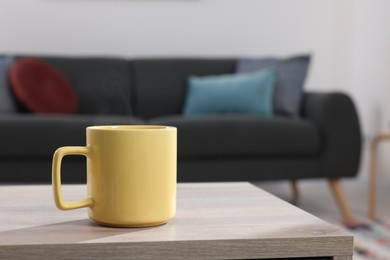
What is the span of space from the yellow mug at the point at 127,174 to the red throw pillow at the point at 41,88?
227 centimetres

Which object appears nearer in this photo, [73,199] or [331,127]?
[73,199]

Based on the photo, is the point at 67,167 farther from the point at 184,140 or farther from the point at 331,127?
the point at 331,127

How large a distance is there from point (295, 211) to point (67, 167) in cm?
176

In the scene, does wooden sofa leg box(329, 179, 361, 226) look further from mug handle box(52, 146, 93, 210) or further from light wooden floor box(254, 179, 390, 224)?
mug handle box(52, 146, 93, 210)

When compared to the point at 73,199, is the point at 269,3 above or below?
above

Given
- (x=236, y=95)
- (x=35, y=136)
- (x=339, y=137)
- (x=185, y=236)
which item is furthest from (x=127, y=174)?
(x=236, y=95)

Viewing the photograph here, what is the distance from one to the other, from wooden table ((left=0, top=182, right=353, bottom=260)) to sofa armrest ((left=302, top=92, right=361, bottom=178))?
1845 millimetres

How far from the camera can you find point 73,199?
0.87 metres

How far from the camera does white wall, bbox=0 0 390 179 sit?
140 inches

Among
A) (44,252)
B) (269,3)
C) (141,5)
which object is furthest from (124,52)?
(44,252)

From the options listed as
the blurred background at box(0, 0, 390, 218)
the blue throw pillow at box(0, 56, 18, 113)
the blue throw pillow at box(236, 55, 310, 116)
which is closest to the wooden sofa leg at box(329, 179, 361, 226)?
the blue throw pillow at box(236, 55, 310, 116)

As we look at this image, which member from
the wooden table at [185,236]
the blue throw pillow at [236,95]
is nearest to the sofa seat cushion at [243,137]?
the blue throw pillow at [236,95]

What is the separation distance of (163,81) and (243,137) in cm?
83

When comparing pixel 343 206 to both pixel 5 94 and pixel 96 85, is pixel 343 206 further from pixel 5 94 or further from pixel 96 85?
pixel 5 94
